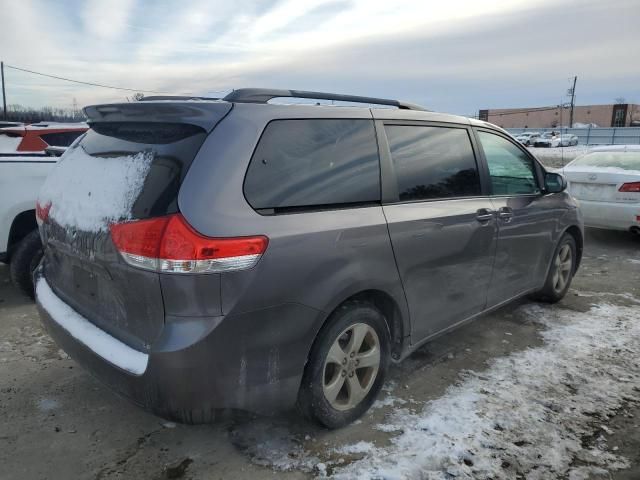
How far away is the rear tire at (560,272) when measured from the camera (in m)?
4.68

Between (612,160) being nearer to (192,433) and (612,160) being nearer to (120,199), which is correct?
(192,433)

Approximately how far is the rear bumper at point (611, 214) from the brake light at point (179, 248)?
20.0 ft

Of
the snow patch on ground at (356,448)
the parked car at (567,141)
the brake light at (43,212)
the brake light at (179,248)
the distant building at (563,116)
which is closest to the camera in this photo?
the brake light at (179,248)

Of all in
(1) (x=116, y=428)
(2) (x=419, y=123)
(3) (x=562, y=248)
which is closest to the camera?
(1) (x=116, y=428)

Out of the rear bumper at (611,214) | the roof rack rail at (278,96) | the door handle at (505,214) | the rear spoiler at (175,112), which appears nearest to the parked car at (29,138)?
the rear spoiler at (175,112)

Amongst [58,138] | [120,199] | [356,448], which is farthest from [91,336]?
[58,138]

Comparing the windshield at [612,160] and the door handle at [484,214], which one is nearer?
the door handle at [484,214]

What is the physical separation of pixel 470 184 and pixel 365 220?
123 centimetres

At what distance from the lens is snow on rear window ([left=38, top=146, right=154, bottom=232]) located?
7.30 ft

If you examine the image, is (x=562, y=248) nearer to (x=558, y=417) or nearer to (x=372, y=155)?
(x=558, y=417)

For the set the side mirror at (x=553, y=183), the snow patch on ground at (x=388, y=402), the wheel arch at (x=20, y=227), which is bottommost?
the snow patch on ground at (x=388, y=402)

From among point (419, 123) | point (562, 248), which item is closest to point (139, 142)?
point (419, 123)

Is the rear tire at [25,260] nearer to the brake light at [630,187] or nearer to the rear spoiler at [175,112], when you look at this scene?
the rear spoiler at [175,112]

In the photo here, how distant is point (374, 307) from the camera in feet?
9.12
